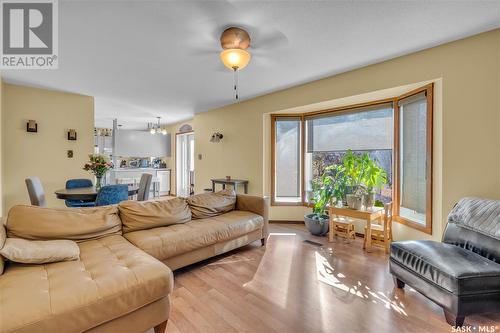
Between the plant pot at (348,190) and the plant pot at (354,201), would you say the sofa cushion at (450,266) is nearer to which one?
the plant pot at (354,201)

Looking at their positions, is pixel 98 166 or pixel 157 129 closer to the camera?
pixel 98 166

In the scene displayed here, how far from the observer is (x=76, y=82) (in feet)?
12.0

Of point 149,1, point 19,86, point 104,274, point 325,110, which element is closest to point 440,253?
point 104,274

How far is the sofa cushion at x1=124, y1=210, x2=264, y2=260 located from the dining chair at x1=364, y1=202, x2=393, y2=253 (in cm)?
169

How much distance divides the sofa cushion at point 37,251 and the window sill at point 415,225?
11.9ft

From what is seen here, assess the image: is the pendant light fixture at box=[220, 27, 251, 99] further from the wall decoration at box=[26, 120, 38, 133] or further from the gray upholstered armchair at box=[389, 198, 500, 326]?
the wall decoration at box=[26, 120, 38, 133]

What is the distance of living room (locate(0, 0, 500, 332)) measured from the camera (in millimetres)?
1571

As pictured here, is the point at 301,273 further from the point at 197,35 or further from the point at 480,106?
the point at 197,35

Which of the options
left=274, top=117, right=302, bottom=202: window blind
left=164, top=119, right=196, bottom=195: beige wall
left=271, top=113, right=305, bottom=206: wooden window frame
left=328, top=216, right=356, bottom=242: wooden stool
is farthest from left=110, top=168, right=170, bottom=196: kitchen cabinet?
left=328, top=216, right=356, bottom=242: wooden stool

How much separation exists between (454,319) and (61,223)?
3.13 meters

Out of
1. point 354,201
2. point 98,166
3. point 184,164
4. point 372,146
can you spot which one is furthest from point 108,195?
point 184,164

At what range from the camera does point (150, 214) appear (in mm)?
2404

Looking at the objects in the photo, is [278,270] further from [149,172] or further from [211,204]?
[149,172]

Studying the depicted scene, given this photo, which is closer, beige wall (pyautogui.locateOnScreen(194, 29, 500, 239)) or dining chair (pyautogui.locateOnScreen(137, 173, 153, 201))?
beige wall (pyautogui.locateOnScreen(194, 29, 500, 239))
